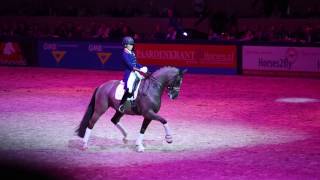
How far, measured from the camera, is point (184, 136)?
14.6 meters

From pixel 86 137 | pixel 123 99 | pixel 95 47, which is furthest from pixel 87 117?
pixel 95 47

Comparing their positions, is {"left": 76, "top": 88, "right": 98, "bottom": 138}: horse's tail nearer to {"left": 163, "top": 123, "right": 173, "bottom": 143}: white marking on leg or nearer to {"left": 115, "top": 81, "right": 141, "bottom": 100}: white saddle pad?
{"left": 115, "top": 81, "right": 141, "bottom": 100}: white saddle pad

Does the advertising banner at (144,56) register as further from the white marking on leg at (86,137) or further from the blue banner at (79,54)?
the white marking on leg at (86,137)

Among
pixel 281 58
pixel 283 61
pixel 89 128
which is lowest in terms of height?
pixel 283 61

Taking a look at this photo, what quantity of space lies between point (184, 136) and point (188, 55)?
1469 centimetres

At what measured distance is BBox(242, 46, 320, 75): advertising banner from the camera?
26156mm

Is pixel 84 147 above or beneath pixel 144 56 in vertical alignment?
above

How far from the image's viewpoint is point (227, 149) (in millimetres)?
12945

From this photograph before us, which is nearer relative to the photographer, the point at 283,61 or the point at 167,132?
the point at 167,132

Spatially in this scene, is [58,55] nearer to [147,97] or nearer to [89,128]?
[89,128]

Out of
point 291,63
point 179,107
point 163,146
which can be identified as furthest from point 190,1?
point 163,146

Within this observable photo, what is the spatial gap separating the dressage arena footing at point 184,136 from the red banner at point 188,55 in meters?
3.47

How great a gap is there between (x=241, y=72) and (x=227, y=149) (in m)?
15.5

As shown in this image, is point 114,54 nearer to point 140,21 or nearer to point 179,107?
point 140,21
